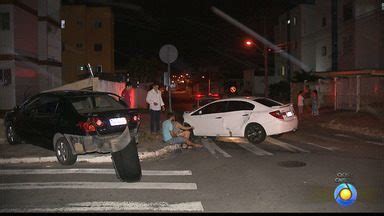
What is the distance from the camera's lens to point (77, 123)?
987 centimetres

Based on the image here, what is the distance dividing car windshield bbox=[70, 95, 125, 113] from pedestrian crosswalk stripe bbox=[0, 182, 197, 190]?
2476 millimetres

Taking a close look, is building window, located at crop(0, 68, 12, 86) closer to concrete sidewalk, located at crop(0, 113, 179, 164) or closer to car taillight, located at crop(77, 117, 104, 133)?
concrete sidewalk, located at crop(0, 113, 179, 164)

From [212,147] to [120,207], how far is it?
22.5ft

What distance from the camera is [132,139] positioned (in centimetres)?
1016

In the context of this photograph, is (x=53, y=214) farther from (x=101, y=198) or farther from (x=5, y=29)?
(x=5, y=29)

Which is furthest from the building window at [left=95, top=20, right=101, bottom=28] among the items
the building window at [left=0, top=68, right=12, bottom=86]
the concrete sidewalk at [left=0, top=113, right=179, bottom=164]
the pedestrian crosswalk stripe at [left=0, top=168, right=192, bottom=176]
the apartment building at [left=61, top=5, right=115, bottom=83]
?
the pedestrian crosswalk stripe at [left=0, top=168, right=192, bottom=176]

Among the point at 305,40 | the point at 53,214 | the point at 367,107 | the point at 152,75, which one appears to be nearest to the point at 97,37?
the point at 152,75

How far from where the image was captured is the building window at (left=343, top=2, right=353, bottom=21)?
37.0 m

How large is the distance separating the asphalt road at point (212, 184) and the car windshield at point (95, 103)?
1.30 m

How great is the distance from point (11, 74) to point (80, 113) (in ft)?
63.6

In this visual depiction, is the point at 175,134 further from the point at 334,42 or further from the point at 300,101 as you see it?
the point at 334,42

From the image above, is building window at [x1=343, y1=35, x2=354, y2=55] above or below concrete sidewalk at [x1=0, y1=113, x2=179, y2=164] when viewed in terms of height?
above

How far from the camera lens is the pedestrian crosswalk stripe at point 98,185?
8.05m

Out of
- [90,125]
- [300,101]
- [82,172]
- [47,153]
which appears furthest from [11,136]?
[300,101]
